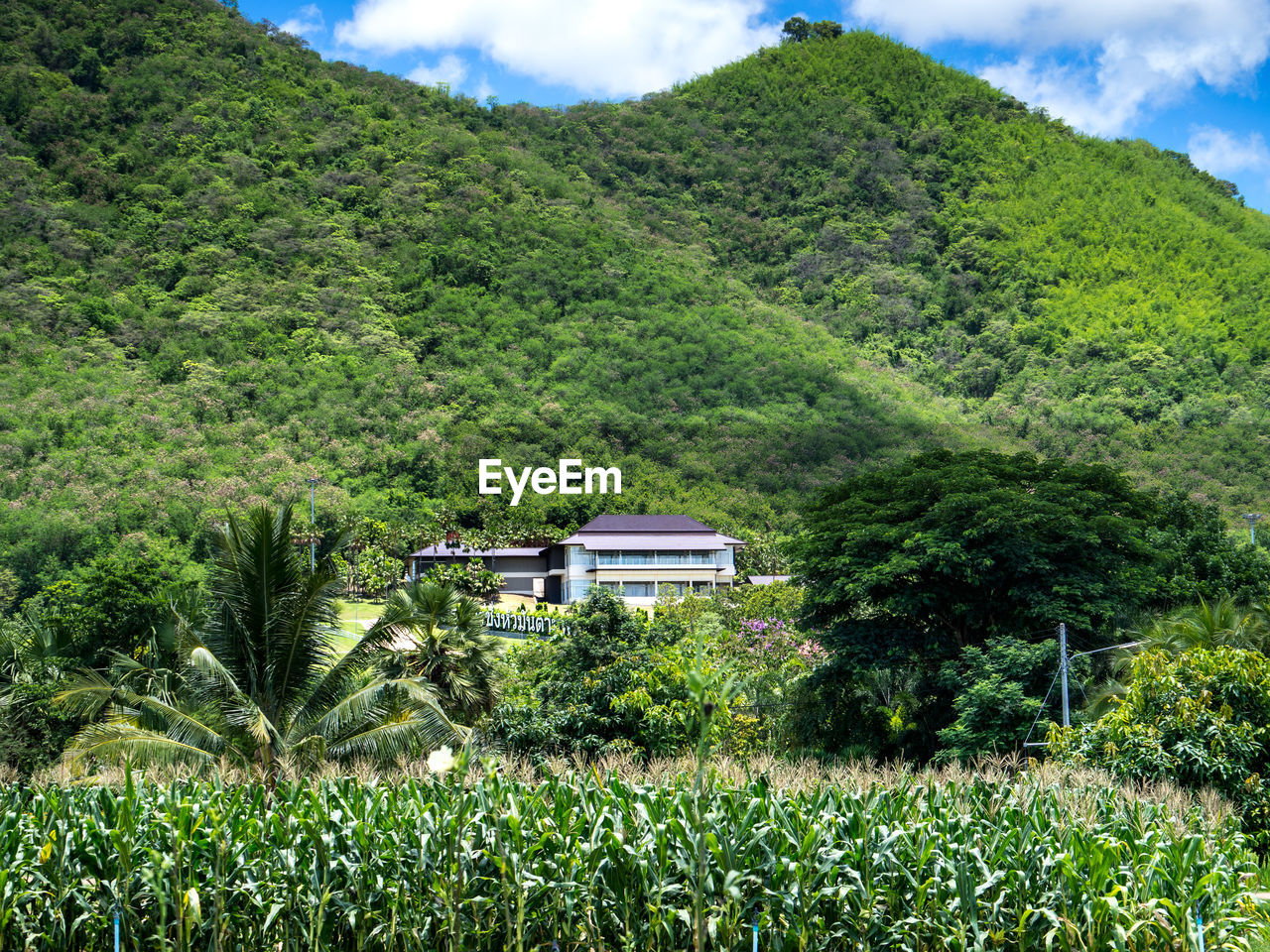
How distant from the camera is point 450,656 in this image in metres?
25.9

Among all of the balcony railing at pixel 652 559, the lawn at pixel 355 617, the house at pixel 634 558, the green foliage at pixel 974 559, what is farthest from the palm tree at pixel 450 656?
the balcony railing at pixel 652 559

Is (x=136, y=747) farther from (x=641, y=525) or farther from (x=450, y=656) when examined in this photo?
(x=641, y=525)

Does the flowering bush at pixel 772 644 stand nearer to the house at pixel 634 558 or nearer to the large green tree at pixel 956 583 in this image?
the large green tree at pixel 956 583

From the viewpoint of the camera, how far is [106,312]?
317 ft

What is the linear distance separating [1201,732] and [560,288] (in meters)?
114

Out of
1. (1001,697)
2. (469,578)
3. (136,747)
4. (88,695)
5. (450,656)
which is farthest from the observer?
(469,578)

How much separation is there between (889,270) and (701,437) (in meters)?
61.2

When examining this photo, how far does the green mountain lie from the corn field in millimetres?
58493

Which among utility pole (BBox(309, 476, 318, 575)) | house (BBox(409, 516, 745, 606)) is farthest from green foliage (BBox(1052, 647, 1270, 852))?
house (BBox(409, 516, 745, 606))

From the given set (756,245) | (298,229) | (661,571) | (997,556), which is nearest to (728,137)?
(756,245)

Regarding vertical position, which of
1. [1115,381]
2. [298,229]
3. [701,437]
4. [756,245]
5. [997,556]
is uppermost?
[756,245]

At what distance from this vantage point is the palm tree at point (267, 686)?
52.7ft

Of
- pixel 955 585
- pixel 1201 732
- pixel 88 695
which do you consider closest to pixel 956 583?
pixel 955 585

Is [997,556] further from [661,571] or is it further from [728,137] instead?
[728,137]
